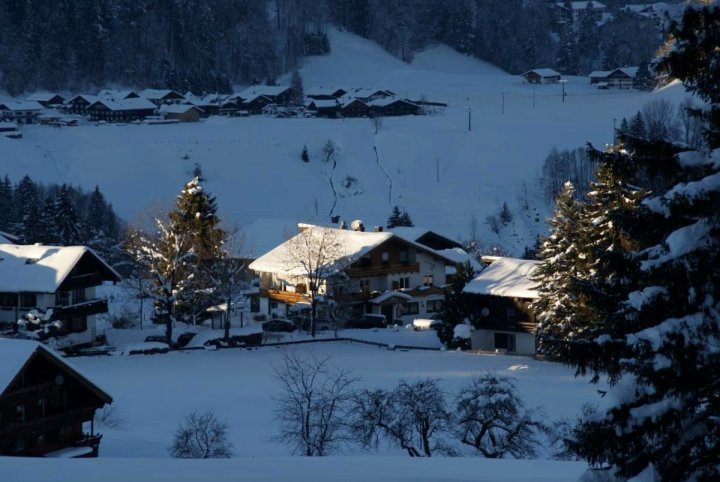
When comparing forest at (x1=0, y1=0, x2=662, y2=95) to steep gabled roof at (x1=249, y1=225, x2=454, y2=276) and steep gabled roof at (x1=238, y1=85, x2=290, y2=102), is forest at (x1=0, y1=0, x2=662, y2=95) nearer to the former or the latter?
steep gabled roof at (x1=238, y1=85, x2=290, y2=102)

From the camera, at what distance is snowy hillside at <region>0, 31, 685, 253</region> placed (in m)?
76.8

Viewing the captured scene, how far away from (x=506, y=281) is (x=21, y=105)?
79886 mm

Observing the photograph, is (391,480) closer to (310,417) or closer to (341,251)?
(310,417)

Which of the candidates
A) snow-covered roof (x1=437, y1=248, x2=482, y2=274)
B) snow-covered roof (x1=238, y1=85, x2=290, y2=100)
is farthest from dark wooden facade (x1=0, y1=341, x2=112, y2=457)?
snow-covered roof (x1=238, y1=85, x2=290, y2=100)

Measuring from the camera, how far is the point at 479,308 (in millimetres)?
34406

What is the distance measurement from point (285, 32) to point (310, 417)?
132323mm

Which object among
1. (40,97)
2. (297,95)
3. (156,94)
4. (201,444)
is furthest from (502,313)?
(40,97)

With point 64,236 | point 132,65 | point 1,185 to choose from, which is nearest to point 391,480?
point 64,236

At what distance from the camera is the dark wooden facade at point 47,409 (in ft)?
57.9

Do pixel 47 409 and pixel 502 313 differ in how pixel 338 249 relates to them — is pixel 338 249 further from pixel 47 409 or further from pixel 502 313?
pixel 47 409

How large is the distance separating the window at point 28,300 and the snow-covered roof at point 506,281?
13159mm

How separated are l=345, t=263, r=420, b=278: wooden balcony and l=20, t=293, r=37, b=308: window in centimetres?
1205

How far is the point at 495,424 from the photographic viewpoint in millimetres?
17625

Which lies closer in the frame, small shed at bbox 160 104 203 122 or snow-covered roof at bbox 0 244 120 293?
snow-covered roof at bbox 0 244 120 293
